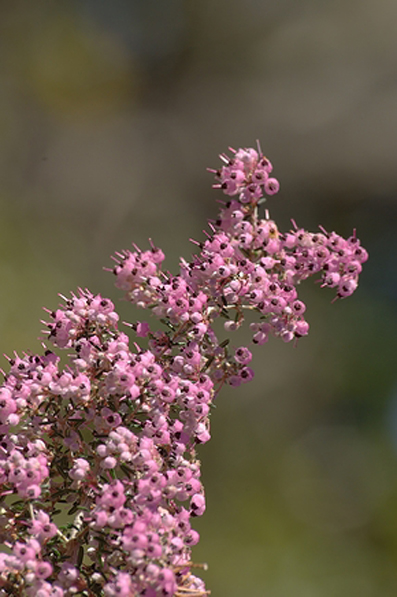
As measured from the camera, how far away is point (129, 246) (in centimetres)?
632

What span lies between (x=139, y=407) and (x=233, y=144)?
613cm

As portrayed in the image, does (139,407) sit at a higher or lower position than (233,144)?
lower

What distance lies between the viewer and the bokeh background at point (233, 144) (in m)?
6.09

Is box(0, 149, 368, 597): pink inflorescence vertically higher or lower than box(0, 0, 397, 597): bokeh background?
lower

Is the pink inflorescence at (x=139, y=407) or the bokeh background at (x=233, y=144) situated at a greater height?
the bokeh background at (x=233, y=144)

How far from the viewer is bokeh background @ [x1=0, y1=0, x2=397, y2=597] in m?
6.09

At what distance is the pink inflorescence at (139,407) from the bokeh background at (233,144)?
15.2 ft

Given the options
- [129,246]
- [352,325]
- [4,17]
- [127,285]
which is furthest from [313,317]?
[127,285]

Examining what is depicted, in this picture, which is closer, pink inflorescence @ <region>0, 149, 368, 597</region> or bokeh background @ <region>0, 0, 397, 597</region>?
pink inflorescence @ <region>0, 149, 368, 597</region>

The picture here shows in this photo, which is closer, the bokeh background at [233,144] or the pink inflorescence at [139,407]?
the pink inflorescence at [139,407]

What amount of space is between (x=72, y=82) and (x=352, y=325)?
3798 mm

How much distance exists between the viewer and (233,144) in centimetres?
687

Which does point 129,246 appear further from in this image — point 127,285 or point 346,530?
point 127,285

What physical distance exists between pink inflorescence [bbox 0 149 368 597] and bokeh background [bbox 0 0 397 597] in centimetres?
464
